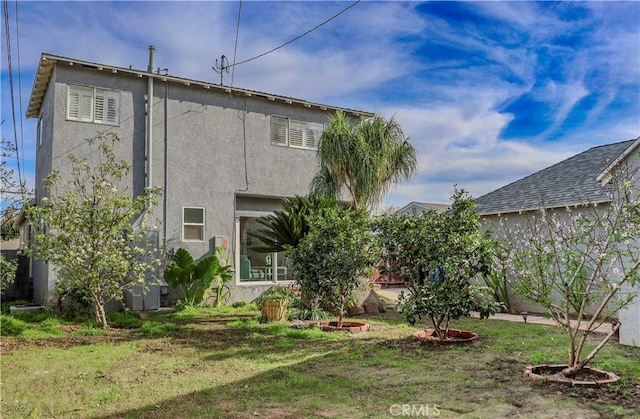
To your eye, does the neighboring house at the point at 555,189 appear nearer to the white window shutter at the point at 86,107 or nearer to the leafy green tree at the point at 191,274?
the leafy green tree at the point at 191,274

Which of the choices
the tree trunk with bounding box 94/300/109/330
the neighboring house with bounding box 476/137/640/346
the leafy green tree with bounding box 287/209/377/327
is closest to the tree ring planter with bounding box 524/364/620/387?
the leafy green tree with bounding box 287/209/377/327

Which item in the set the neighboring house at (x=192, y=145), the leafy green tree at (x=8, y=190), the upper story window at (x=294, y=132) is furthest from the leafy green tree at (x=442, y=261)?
the leafy green tree at (x=8, y=190)

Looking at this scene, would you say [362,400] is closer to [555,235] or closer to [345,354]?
[345,354]

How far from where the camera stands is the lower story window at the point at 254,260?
15.3 meters

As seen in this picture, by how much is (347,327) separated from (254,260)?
609 centimetres

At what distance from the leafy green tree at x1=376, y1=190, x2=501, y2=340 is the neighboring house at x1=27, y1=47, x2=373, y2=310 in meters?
7.17

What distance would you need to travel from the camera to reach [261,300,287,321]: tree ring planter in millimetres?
11414

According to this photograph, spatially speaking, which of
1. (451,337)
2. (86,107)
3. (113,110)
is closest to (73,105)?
(86,107)

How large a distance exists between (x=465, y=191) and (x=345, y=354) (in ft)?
11.3

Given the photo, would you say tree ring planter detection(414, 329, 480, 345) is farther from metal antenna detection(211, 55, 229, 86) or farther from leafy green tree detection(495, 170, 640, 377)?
metal antenna detection(211, 55, 229, 86)

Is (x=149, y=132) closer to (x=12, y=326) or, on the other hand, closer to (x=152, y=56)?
(x=152, y=56)

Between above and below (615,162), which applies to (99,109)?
above

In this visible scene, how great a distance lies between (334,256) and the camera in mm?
10070

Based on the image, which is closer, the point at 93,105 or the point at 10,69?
the point at 10,69
